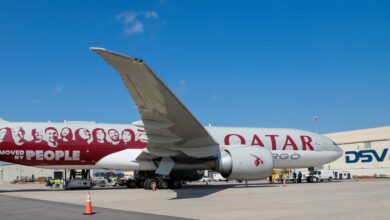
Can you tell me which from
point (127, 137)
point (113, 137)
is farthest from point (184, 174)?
point (113, 137)

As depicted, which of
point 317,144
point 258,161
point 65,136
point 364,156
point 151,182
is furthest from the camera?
point 364,156

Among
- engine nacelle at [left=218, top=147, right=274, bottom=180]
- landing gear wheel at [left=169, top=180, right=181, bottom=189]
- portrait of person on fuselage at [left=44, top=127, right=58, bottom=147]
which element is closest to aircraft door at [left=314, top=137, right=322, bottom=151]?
engine nacelle at [left=218, top=147, right=274, bottom=180]

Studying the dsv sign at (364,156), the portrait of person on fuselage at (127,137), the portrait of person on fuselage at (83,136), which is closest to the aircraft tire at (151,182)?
the portrait of person on fuselage at (127,137)

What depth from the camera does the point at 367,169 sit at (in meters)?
55.6

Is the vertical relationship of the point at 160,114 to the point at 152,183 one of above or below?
above

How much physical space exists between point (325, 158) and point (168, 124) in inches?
609

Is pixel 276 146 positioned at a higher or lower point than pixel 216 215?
higher

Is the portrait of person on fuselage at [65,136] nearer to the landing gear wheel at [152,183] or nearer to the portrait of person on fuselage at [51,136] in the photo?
the portrait of person on fuselage at [51,136]

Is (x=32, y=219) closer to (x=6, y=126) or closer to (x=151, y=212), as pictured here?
(x=151, y=212)

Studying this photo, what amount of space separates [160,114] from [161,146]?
4.66 m

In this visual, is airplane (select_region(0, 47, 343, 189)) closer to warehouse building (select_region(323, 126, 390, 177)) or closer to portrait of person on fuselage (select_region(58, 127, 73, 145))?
portrait of person on fuselage (select_region(58, 127, 73, 145))

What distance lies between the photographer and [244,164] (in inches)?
860

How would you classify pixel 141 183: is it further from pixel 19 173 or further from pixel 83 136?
pixel 19 173

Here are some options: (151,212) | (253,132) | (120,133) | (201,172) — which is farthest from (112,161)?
(151,212)
